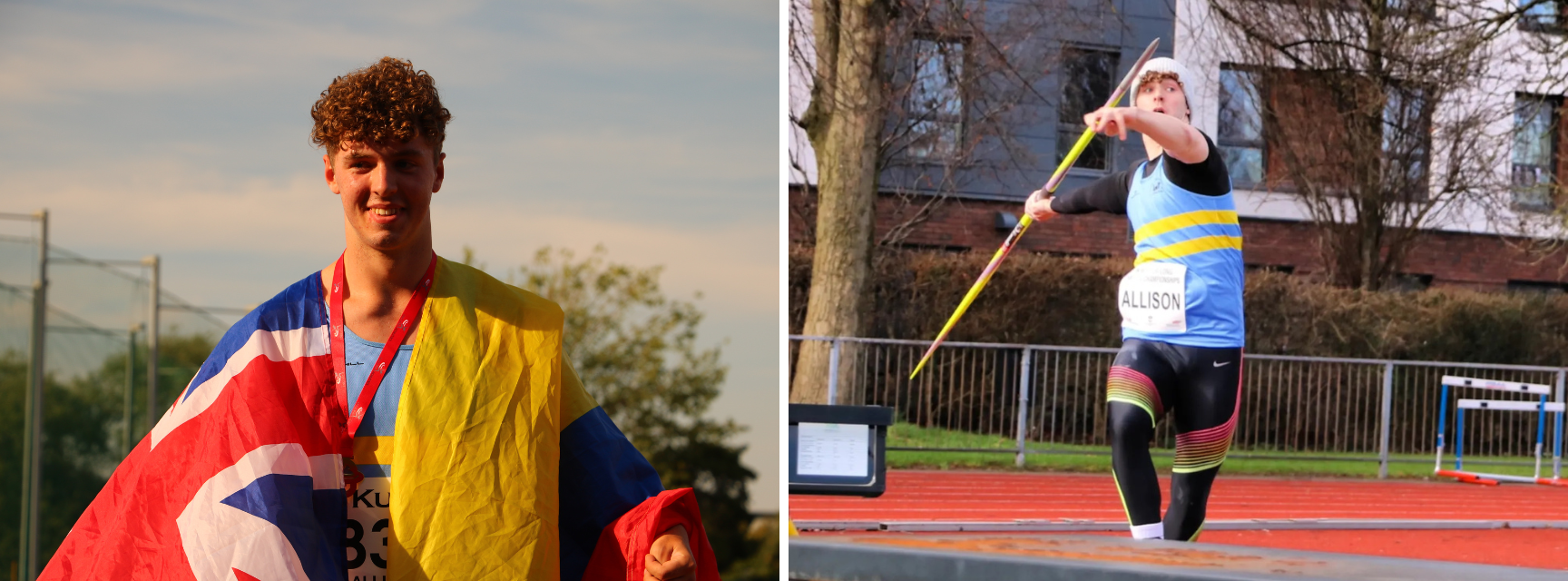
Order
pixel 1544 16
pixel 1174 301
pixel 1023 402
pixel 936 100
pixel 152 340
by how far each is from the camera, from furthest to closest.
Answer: pixel 152 340 < pixel 1023 402 < pixel 936 100 < pixel 1174 301 < pixel 1544 16

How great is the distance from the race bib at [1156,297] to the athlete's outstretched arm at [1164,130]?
372 millimetres

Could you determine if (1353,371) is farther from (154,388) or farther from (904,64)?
(154,388)

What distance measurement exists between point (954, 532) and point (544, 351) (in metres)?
2.49

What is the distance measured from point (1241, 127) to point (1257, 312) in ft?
2.08

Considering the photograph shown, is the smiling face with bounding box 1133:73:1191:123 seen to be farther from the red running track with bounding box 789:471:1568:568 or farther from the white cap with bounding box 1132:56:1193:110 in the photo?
the red running track with bounding box 789:471:1568:568

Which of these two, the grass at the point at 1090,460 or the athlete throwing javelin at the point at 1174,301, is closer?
the athlete throwing javelin at the point at 1174,301

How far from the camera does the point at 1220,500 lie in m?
4.39

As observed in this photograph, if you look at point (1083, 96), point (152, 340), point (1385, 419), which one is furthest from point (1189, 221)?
point (152, 340)

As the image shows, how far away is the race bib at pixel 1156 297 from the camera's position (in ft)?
14.3

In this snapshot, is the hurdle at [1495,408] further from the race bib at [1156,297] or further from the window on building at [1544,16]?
the window on building at [1544,16]

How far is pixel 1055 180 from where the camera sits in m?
4.48

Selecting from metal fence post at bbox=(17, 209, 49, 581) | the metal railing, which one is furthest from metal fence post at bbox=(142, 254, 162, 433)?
the metal railing

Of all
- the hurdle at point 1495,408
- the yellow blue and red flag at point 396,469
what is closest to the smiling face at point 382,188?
the yellow blue and red flag at point 396,469

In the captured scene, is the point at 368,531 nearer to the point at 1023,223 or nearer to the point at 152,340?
the point at 1023,223
